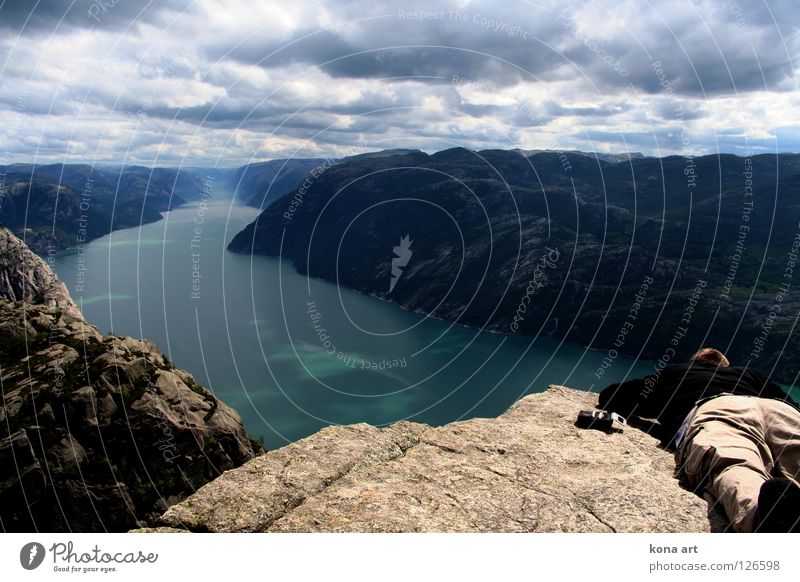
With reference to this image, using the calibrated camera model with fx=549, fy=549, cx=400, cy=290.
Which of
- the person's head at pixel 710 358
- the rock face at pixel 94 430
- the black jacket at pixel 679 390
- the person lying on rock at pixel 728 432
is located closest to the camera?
the person lying on rock at pixel 728 432

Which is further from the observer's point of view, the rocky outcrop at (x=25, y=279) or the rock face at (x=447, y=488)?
the rocky outcrop at (x=25, y=279)

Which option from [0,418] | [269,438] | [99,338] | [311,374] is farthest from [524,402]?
[311,374]

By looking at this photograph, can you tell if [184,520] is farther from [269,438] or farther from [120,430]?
[269,438]

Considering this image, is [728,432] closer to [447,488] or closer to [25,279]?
[447,488]

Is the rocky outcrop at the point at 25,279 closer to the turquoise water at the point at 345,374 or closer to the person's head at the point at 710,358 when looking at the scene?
the turquoise water at the point at 345,374
